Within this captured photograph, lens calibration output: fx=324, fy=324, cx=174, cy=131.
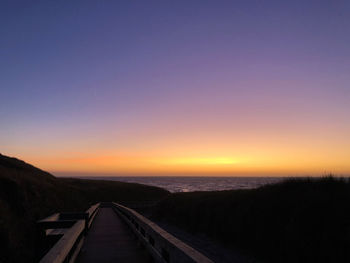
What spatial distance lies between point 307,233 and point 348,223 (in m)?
1.12

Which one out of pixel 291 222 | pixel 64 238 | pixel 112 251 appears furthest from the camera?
pixel 291 222

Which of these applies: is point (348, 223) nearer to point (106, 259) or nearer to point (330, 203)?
point (330, 203)

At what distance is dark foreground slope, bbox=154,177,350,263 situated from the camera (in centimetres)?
814

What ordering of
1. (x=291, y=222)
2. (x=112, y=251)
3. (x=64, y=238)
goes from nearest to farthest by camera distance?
1. (x=64, y=238)
2. (x=112, y=251)
3. (x=291, y=222)

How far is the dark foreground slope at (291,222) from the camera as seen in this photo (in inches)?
320

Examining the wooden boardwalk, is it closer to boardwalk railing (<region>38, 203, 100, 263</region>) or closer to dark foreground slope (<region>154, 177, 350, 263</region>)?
boardwalk railing (<region>38, 203, 100, 263</region>)

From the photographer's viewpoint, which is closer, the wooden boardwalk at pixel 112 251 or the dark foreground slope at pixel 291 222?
the wooden boardwalk at pixel 112 251

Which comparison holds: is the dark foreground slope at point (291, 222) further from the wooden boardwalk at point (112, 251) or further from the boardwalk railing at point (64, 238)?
the boardwalk railing at point (64, 238)

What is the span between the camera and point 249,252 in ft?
35.5

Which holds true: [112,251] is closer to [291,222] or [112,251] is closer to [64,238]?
[64,238]

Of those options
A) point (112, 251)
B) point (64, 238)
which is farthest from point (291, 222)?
point (64, 238)

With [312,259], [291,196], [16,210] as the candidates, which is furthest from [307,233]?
[16,210]

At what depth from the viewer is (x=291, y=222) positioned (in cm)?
954

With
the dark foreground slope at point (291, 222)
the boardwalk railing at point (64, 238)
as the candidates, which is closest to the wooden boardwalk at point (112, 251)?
the boardwalk railing at point (64, 238)
